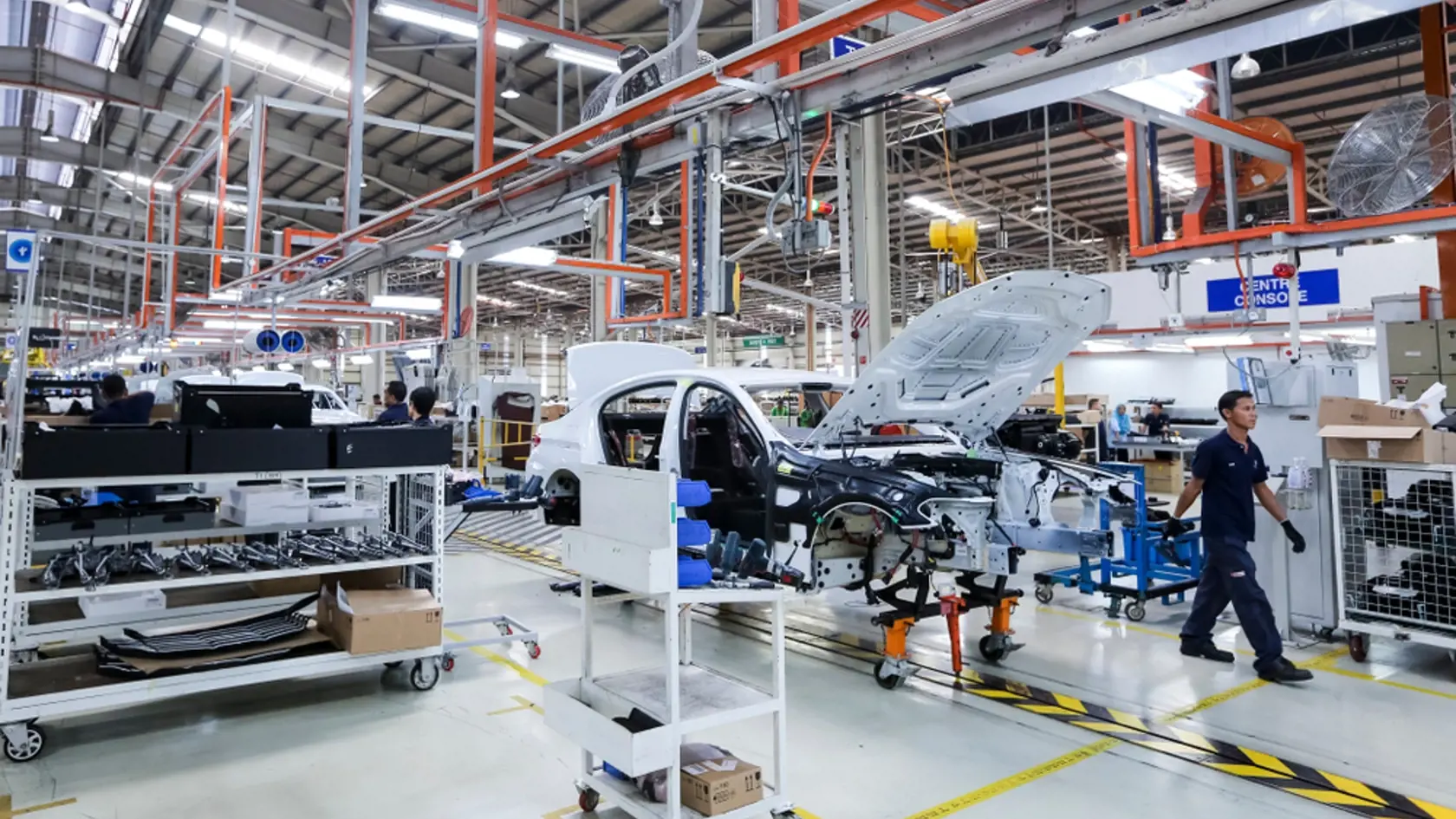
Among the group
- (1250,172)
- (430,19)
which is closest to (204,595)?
(430,19)

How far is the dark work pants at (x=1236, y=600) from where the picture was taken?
4.30 metres

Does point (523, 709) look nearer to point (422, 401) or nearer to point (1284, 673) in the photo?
point (422, 401)

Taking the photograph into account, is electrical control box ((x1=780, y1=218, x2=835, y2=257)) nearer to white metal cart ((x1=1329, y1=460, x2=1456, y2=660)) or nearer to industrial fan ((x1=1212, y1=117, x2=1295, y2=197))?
white metal cart ((x1=1329, y1=460, x2=1456, y2=660))

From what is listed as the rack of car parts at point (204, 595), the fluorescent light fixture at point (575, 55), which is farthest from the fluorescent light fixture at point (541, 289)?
the rack of car parts at point (204, 595)

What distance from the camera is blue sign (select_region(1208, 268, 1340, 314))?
11.1 metres

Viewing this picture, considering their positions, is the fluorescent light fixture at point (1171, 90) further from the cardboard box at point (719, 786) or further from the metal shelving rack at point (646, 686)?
the cardboard box at point (719, 786)

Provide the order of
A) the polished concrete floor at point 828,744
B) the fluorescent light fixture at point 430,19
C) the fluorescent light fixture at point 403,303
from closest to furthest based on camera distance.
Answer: the polished concrete floor at point 828,744 < the fluorescent light fixture at point 430,19 < the fluorescent light fixture at point 403,303

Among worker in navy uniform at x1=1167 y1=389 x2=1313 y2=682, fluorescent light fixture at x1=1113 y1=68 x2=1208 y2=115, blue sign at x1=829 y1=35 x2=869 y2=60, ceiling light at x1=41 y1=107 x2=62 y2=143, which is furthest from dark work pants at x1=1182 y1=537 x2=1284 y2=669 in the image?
ceiling light at x1=41 y1=107 x2=62 y2=143

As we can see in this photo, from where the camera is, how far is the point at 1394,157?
5.22m

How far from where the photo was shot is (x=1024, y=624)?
5.44 meters

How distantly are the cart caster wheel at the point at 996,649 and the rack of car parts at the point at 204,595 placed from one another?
2877mm

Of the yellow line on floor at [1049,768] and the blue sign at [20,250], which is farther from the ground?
the blue sign at [20,250]

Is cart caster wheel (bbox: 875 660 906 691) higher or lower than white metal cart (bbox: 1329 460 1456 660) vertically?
lower

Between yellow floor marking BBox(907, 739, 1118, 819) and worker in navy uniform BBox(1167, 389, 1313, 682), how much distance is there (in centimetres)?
139
